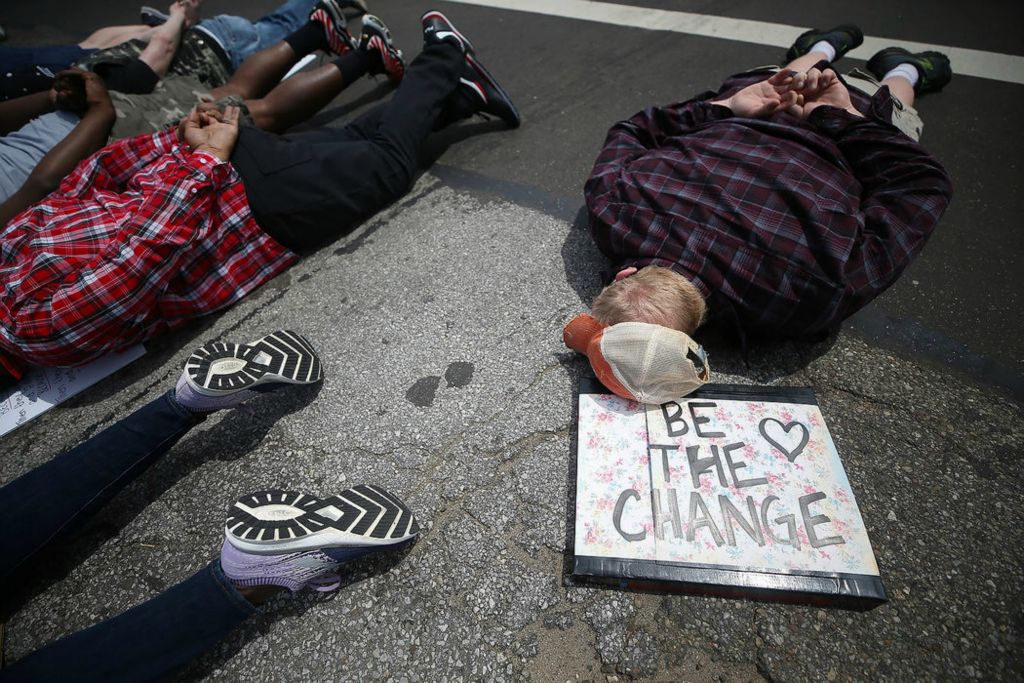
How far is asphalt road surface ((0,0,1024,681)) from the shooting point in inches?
47.3

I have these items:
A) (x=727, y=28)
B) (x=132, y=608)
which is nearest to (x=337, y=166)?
(x=132, y=608)

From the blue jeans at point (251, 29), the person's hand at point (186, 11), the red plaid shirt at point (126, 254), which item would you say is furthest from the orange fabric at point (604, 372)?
the person's hand at point (186, 11)

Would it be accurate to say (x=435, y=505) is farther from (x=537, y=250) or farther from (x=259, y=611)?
(x=537, y=250)

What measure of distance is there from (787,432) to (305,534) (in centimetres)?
128

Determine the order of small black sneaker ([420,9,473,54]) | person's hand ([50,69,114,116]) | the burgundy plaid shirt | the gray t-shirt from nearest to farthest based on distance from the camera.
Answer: the burgundy plaid shirt
the gray t-shirt
person's hand ([50,69,114,116])
small black sneaker ([420,9,473,54])

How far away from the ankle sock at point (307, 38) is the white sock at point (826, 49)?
269cm

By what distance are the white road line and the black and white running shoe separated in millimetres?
3309

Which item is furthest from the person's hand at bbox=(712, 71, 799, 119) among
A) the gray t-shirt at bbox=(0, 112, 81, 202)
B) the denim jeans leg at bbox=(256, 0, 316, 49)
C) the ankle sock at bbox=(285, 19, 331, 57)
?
the gray t-shirt at bbox=(0, 112, 81, 202)

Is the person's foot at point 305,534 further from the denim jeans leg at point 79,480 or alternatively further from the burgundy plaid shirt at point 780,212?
the burgundy plaid shirt at point 780,212

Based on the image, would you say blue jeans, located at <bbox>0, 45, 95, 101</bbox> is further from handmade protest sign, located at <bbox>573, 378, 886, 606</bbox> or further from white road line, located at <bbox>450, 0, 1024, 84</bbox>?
handmade protest sign, located at <bbox>573, 378, 886, 606</bbox>

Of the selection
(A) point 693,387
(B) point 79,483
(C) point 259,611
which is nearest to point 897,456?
(A) point 693,387

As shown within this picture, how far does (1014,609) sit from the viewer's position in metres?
1.18

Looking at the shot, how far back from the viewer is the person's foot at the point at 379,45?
291cm

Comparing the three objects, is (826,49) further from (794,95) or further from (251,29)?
(251,29)
